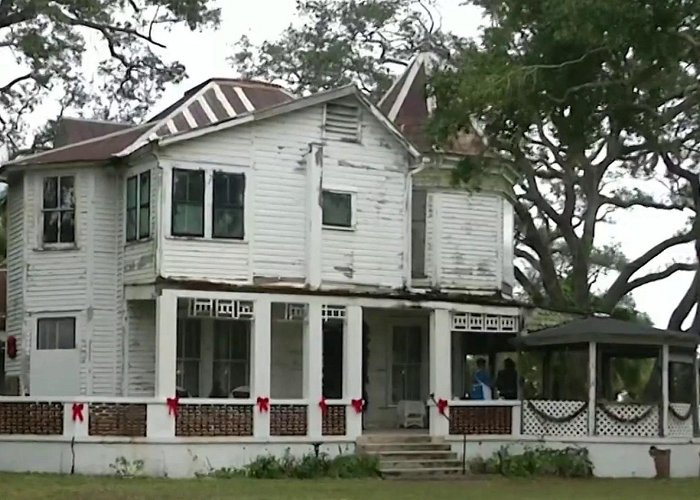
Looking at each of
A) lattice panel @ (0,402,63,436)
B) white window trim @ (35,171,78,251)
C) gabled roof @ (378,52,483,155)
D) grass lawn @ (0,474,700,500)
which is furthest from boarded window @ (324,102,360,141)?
lattice panel @ (0,402,63,436)

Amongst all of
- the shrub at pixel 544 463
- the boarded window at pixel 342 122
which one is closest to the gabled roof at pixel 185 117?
the boarded window at pixel 342 122

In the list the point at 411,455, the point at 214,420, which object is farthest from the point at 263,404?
the point at 411,455

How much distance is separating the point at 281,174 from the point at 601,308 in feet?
48.7

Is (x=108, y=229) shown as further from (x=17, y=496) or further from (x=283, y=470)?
(x=17, y=496)

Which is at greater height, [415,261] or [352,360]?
[415,261]

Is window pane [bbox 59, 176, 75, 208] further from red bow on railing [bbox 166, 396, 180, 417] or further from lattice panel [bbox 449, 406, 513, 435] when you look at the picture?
lattice panel [bbox 449, 406, 513, 435]

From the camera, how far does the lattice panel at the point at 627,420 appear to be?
29.9m

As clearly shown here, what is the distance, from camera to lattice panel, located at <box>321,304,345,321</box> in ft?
95.9

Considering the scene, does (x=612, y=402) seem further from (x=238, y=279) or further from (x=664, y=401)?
(x=238, y=279)

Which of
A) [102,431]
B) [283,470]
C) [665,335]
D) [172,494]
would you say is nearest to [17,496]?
[172,494]

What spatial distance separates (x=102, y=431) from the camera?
26.8 m

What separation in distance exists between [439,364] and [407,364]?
2.76 m

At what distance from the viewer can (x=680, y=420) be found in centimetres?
3067

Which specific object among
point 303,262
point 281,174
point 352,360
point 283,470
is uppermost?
point 281,174
